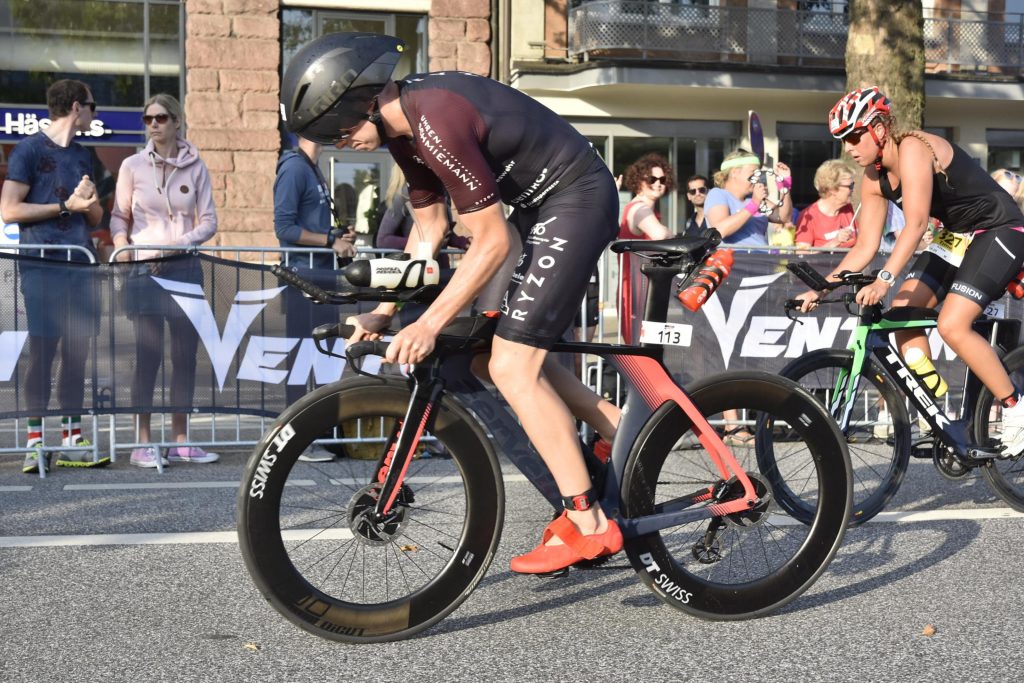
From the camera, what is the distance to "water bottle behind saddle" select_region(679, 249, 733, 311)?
4.09 metres

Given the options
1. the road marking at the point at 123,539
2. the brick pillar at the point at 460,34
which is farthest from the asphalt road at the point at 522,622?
the brick pillar at the point at 460,34

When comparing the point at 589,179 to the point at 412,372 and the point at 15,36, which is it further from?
the point at 15,36

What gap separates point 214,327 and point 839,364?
3480 millimetres

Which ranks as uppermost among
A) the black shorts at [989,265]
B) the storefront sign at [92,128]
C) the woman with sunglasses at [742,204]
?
the storefront sign at [92,128]

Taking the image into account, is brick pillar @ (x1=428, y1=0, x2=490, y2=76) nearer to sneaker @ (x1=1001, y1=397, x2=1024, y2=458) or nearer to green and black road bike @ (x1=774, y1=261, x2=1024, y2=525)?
green and black road bike @ (x1=774, y1=261, x2=1024, y2=525)

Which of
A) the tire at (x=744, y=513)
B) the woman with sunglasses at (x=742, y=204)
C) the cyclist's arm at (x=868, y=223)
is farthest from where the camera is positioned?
the woman with sunglasses at (x=742, y=204)

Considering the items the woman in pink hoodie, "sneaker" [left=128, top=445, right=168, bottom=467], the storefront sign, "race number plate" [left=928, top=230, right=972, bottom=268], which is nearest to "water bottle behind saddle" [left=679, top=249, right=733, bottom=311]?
"race number plate" [left=928, top=230, right=972, bottom=268]

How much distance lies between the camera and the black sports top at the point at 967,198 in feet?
18.7

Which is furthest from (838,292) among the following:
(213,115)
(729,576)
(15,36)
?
(15,36)

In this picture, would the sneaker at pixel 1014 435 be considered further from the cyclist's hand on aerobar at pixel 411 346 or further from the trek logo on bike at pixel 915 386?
the cyclist's hand on aerobar at pixel 411 346

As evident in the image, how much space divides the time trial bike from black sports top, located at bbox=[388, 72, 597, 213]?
34cm

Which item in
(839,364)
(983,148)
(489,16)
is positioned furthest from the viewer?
(983,148)

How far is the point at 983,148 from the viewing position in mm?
27016

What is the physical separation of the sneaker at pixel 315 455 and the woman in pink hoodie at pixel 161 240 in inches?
136
